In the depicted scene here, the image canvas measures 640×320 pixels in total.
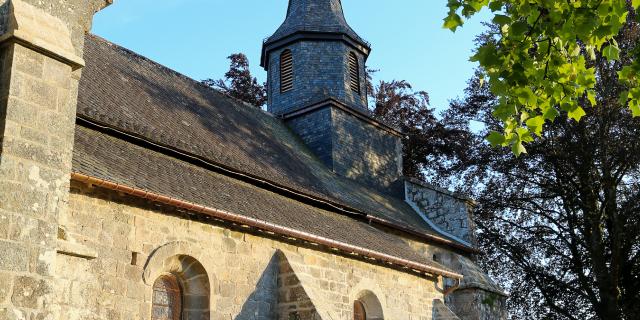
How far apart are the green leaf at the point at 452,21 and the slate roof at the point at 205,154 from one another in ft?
14.8

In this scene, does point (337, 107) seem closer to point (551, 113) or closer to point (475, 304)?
point (475, 304)

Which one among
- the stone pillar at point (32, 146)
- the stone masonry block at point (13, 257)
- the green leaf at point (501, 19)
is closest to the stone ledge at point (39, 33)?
the stone pillar at point (32, 146)

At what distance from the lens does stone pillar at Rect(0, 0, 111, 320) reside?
15.9ft

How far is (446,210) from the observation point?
60.4 ft

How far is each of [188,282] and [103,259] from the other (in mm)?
1571

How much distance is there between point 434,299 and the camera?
13195 mm

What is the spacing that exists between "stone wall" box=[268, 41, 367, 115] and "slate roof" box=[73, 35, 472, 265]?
1592 mm

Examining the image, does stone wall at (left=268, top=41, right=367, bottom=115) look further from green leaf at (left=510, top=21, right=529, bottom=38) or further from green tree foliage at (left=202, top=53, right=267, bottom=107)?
green leaf at (left=510, top=21, right=529, bottom=38)

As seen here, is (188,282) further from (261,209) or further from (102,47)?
(102,47)

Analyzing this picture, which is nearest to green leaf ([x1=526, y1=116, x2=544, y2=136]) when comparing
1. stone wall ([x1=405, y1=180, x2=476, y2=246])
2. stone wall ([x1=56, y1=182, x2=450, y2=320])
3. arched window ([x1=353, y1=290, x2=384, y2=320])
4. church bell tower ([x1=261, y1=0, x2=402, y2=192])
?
stone wall ([x1=56, y1=182, x2=450, y2=320])

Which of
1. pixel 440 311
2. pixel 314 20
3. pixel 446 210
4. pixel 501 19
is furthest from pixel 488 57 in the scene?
pixel 314 20

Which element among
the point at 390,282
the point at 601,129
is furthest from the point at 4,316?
the point at 601,129

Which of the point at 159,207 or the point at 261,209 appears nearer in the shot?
the point at 159,207

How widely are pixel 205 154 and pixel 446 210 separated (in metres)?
8.40
